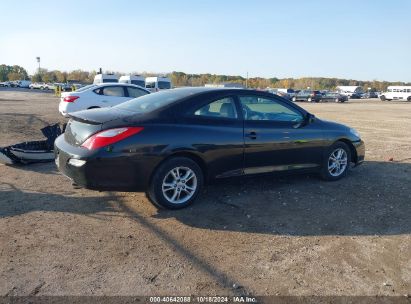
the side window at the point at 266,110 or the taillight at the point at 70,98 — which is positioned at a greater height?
the side window at the point at 266,110

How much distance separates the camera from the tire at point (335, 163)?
21.3 ft

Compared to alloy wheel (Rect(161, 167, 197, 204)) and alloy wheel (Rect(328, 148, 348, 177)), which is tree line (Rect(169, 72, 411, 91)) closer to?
alloy wheel (Rect(328, 148, 348, 177))

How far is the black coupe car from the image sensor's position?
4.62 m

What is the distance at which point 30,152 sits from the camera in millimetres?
7070

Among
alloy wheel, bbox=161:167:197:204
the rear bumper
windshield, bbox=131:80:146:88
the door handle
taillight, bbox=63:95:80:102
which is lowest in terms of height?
alloy wheel, bbox=161:167:197:204

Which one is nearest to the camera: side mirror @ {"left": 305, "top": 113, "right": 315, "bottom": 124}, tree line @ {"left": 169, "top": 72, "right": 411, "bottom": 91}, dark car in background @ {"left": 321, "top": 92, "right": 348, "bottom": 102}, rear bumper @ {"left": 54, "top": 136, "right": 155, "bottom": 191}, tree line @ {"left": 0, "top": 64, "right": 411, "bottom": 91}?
rear bumper @ {"left": 54, "top": 136, "right": 155, "bottom": 191}

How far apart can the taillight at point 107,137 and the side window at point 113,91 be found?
955cm

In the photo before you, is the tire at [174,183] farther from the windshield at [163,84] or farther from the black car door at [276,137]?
the windshield at [163,84]

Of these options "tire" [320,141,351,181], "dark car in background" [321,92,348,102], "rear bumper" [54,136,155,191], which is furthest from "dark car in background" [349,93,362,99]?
"rear bumper" [54,136,155,191]

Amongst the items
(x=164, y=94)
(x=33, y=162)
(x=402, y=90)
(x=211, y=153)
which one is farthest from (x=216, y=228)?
(x=402, y=90)

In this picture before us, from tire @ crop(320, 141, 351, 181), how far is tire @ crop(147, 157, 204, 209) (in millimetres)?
2365

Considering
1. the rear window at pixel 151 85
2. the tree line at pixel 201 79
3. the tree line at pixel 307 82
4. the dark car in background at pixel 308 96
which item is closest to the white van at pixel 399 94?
the dark car in background at pixel 308 96

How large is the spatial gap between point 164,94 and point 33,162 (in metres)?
3.09

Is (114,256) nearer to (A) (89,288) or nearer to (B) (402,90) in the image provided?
(A) (89,288)
